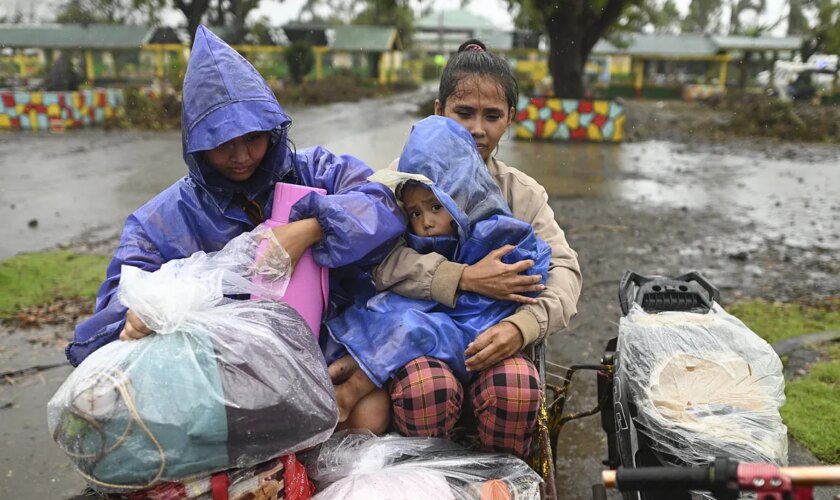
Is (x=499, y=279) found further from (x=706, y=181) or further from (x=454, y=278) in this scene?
(x=706, y=181)

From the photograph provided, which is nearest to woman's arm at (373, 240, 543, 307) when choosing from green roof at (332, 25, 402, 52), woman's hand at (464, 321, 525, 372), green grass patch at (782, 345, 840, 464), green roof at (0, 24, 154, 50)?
woman's hand at (464, 321, 525, 372)

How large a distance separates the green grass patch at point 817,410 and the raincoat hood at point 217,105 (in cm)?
280

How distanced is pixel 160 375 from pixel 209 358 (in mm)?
112

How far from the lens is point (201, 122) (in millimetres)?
1979

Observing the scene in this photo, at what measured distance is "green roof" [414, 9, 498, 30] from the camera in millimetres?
60250

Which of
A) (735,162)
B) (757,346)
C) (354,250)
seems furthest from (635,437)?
(735,162)

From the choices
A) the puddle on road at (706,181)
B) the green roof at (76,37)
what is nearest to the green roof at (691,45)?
the puddle on road at (706,181)

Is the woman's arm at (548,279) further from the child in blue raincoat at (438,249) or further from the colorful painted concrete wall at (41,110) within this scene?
the colorful painted concrete wall at (41,110)

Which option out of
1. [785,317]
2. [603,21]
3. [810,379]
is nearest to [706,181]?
[603,21]

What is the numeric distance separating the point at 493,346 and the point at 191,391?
84cm

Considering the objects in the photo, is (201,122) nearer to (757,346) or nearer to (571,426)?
(757,346)

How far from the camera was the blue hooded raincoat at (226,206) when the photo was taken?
1.95 meters

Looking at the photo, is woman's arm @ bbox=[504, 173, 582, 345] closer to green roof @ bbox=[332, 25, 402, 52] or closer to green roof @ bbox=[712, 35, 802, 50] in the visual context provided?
green roof @ bbox=[332, 25, 402, 52]

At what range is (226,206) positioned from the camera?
7.02ft
